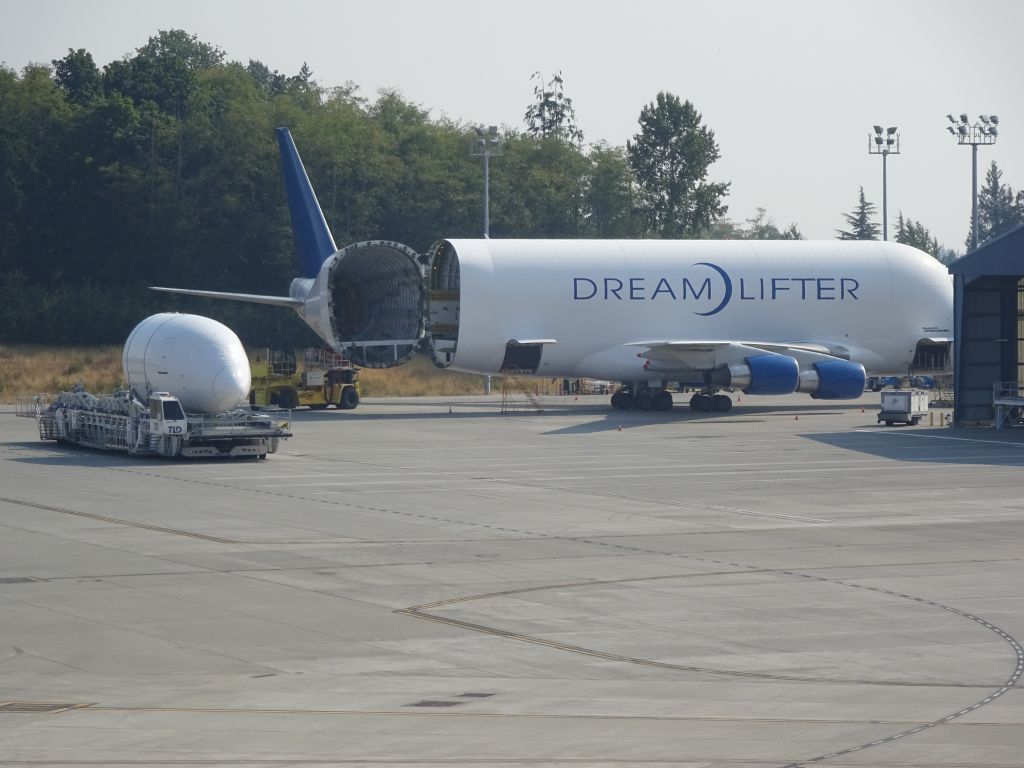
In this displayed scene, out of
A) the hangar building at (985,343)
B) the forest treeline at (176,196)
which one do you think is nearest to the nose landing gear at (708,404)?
the hangar building at (985,343)

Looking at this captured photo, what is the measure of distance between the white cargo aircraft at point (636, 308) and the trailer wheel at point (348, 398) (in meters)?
2.04

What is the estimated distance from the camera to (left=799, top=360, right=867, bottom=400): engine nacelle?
50.8 meters

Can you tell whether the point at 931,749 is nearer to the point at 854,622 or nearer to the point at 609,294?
the point at 854,622

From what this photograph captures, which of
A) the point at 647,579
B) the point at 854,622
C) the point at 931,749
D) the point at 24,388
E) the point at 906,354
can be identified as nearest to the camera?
the point at 931,749

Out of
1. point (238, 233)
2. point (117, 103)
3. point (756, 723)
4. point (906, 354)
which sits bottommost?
point (756, 723)

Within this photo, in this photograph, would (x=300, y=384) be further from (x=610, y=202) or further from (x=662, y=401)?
(x=610, y=202)

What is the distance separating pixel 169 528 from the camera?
78.5 feet

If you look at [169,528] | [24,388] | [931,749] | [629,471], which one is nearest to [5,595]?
[169,528]

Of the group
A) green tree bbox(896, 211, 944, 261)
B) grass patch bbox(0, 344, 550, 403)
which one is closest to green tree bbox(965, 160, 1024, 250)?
green tree bbox(896, 211, 944, 261)

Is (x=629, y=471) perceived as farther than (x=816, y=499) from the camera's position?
Yes

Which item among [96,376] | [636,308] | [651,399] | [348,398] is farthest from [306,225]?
[96,376]

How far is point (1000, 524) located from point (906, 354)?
3158 centimetres

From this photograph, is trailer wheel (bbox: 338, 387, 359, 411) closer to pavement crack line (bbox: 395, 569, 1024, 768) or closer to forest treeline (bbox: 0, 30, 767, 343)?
forest treeline (bbox: 0, 30, 767, 343)

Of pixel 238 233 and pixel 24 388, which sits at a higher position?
pixel 238 233
